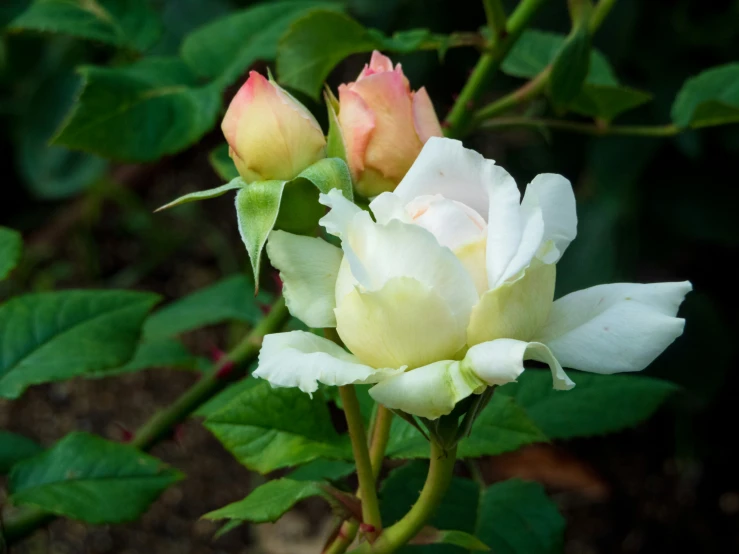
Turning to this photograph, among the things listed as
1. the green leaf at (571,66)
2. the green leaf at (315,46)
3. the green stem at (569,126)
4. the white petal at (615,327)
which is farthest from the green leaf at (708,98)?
the white petal at (615,327)

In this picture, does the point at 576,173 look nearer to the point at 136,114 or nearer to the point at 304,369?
the point at 136,114

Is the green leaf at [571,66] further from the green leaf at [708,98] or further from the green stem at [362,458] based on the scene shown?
the green stem at [362,458]

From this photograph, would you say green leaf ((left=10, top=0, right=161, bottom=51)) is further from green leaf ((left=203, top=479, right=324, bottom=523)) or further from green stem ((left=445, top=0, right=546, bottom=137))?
green leaf ((left=203, top=479, right=324, bottom=523))

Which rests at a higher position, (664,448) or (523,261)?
(523,261)

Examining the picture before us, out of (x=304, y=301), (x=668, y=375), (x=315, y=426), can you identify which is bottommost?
(x=668, y=375)

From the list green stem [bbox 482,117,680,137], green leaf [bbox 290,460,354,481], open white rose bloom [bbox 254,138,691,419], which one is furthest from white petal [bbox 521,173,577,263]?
green stem [bbox 482,117,680,137]

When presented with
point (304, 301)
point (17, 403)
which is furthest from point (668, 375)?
point (17, 403)

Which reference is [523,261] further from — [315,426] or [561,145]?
[561,145]
